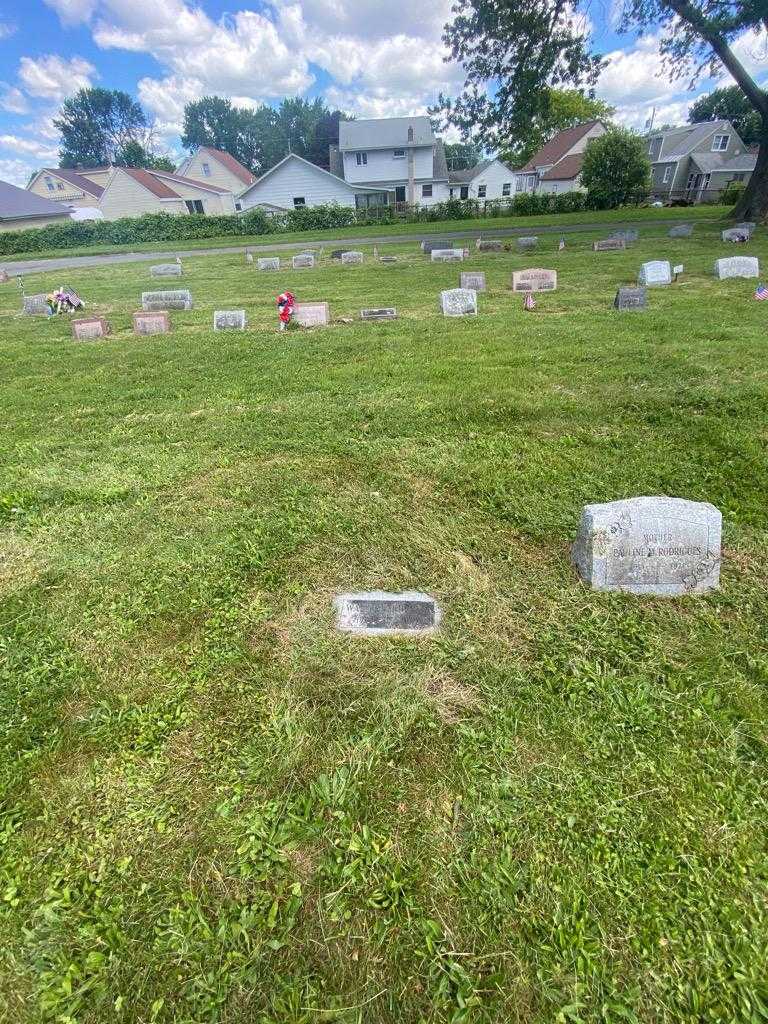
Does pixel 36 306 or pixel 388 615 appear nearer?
pixel 388 615

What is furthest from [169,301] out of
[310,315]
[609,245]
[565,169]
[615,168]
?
[565,169]

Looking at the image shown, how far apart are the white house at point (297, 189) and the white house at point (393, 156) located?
246 centimetres

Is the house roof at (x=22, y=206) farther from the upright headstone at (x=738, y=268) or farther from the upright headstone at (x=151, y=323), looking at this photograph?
the upright headstone at (x=738, y=268)

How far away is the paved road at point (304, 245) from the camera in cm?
2592

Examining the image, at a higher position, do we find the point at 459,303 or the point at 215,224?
the point at 215,224

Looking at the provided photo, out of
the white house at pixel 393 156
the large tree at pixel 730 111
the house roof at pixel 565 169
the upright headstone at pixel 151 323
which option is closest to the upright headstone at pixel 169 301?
the upright headstone at pixel 151 323

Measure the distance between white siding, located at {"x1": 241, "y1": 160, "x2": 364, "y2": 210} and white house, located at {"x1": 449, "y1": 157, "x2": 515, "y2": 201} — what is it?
15.0m

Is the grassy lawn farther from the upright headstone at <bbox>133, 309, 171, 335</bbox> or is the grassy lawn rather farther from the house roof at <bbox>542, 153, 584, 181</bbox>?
the upright headstone at <bbox>133, 309, 171, 335</bbox>

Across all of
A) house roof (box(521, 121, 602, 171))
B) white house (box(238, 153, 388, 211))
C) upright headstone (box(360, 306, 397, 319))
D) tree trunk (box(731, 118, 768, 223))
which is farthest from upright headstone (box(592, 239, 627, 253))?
house roof (box(521, 121, 602, 171))

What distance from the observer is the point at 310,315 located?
1014 cm

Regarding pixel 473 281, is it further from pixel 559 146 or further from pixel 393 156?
pixel 559 146

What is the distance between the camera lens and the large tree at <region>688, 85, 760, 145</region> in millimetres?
53059

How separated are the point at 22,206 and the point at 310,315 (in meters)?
50.8

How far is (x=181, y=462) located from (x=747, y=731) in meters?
4.81
